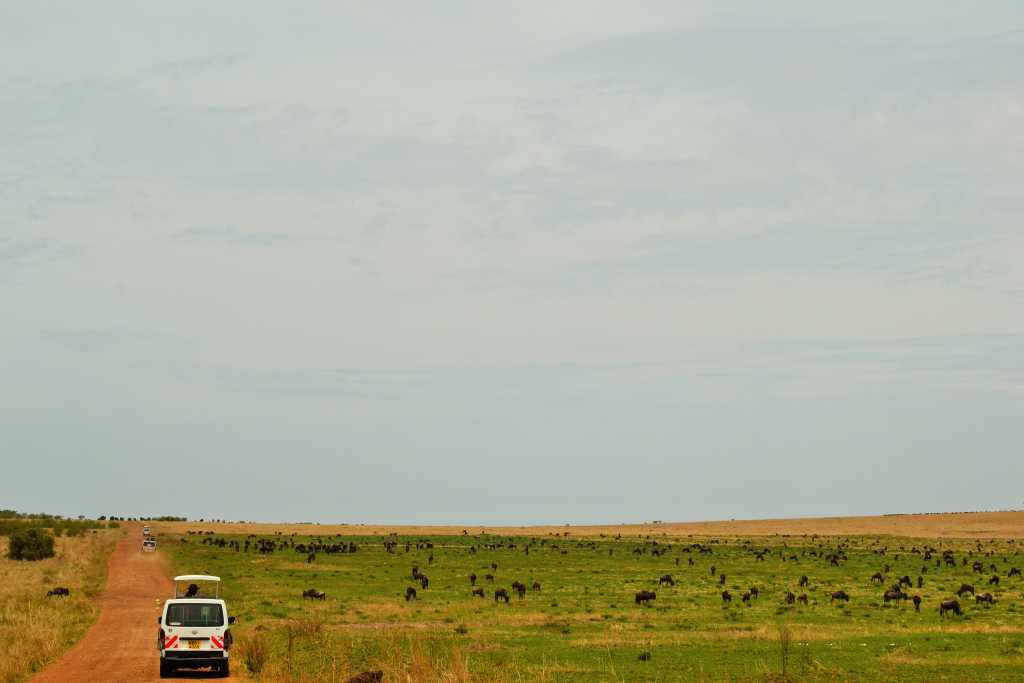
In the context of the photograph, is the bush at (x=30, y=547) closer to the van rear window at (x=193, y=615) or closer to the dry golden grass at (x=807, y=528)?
the dry golden grass at (x=807, y=528)

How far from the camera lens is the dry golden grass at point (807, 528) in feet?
512

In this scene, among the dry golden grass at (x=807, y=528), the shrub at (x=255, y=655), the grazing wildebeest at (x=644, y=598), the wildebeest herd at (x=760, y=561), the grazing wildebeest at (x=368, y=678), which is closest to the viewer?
the grazing wildebeest at (x=368, y=678)

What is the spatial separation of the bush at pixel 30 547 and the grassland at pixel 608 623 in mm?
9278

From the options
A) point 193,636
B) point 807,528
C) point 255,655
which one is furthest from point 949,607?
point 807,528

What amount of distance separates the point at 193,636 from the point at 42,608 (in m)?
20.0

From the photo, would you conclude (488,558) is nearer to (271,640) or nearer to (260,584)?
(260,584)

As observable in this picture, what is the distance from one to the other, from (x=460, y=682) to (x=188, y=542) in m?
96.4

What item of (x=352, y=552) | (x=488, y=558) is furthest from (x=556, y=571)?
(x=352, y=552)

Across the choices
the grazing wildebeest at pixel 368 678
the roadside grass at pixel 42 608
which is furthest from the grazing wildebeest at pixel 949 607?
the roadside grass at pixel 42 608

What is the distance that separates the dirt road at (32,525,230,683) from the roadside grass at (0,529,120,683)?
565mm

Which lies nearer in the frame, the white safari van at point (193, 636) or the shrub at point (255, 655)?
the white safari van at point (193, 636)

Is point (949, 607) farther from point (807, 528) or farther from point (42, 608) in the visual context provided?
point (807, 528)

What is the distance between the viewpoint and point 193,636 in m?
30.2

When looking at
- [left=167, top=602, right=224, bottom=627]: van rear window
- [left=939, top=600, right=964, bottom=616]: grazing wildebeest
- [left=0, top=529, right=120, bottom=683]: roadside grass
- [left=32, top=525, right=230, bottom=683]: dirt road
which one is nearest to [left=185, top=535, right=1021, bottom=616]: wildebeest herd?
[left=939, top=600, right=964, bottom=616]: grazing wildebeest
